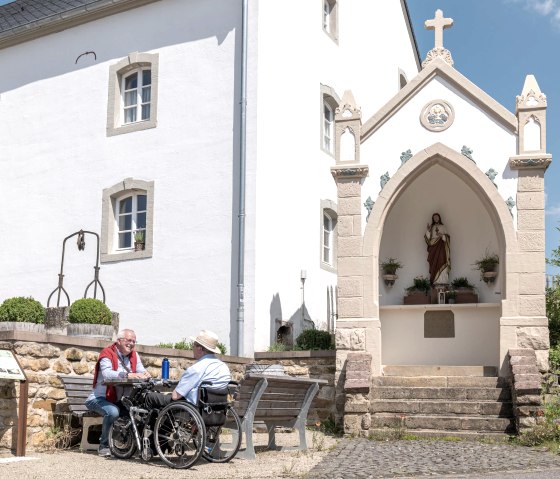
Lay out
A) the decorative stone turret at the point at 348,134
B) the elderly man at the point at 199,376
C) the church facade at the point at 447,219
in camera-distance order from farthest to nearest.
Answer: the decorative stone turret at the point at 348,134 → the church facade at the point at 447,219 → the elderly man at the point at 199,376

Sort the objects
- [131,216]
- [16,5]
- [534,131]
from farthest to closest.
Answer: [16,5] < [131,216] < [534,131]

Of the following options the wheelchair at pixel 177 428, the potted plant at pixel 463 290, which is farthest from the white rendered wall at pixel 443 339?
the wheelchair at pixel 177 428

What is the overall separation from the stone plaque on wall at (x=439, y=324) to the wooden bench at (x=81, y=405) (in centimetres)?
627

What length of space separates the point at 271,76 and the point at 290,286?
12.8 ft

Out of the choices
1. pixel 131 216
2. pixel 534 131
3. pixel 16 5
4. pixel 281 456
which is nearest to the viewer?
pixel 281 456

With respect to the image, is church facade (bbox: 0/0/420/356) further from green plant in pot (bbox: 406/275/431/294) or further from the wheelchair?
the wheelchair

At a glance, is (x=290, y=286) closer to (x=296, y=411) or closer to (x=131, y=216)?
(x=131, y=216)

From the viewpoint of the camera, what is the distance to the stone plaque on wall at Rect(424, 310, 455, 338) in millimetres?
14234

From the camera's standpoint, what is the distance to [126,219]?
17594 mm

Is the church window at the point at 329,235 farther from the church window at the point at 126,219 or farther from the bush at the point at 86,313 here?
the bush at the point at 86,313

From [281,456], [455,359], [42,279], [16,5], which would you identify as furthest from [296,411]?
[16,5]

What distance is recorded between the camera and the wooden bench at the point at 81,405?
966 cm

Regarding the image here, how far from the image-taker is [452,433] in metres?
11.4

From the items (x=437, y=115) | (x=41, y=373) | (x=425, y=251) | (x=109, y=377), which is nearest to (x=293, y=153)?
(x=425, y=251)
